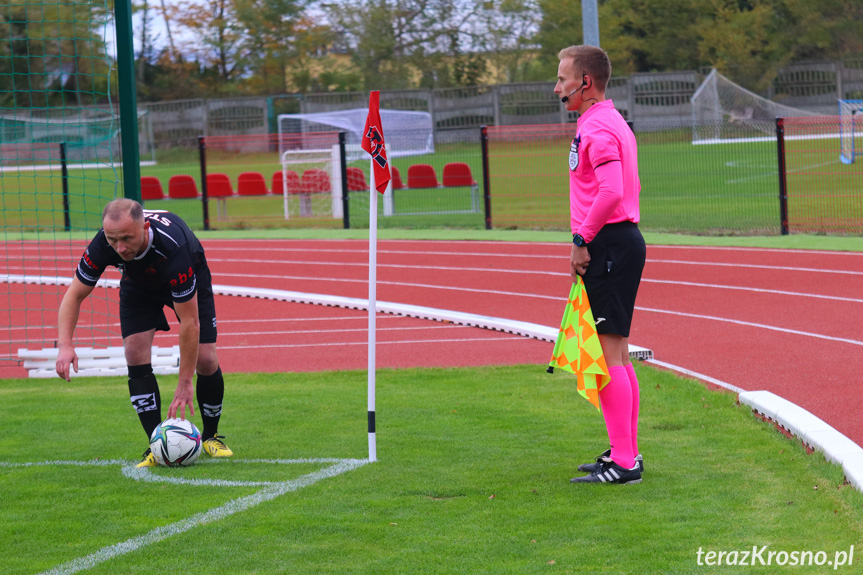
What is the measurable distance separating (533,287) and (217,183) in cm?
1136

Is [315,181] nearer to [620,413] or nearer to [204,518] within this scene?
[620,413]

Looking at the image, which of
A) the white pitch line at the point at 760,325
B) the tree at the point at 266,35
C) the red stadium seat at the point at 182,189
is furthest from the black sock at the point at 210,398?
the tree at the point at 266,35

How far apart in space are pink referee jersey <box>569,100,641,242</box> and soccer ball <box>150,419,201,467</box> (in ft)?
7.91

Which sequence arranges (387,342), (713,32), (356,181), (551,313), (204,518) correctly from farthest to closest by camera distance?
(713,32), (356,181), (551,313), (387,342), (204,518)

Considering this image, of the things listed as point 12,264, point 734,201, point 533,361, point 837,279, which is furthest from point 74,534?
point 734,201

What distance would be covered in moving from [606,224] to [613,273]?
0.24 metres

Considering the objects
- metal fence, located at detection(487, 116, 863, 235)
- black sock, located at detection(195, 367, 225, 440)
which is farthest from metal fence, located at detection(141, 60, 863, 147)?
black sock, located at detection(195, 367, 225, 440)

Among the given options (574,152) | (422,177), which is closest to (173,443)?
(574,152)

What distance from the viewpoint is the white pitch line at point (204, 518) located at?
13.7 ft

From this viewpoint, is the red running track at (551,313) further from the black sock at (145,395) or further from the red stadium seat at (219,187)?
the red stadium seat at (219,187)

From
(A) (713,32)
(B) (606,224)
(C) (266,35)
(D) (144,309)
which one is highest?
(C) (266,35)

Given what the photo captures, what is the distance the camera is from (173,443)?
18.4ft

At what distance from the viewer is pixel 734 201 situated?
66.1ft

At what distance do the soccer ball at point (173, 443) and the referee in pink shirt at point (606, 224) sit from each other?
2.20 meters
